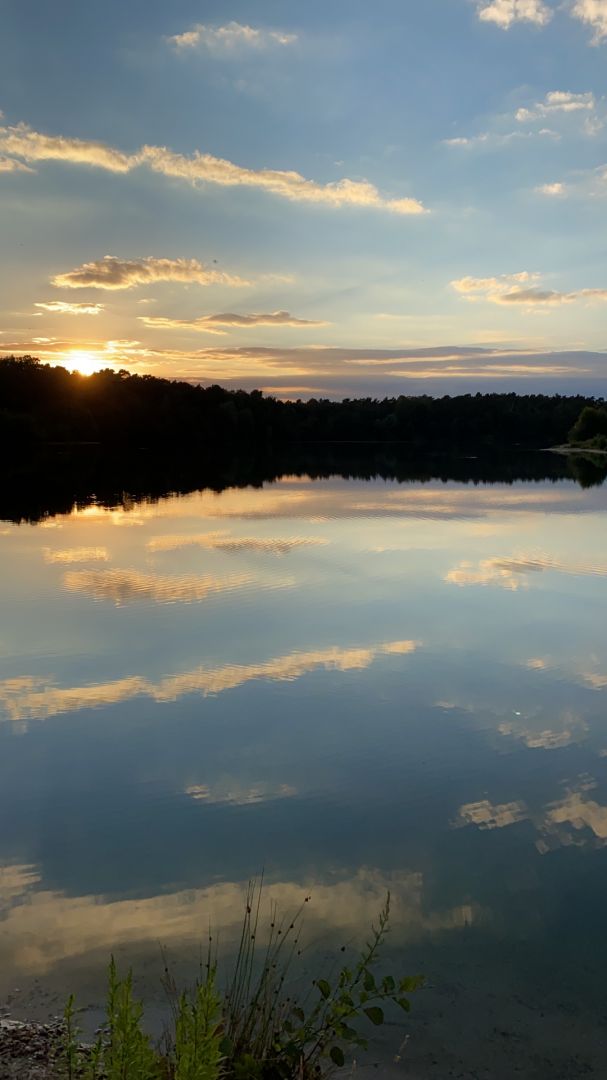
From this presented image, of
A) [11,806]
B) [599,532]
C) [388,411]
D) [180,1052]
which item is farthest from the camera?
[388,411]

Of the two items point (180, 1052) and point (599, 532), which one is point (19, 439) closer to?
point (599, 532)

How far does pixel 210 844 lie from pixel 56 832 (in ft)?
4.18

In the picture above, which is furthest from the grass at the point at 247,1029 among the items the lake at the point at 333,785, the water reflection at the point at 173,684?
the water reflection at the point at 173,684

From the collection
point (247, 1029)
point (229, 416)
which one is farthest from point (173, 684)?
point (229, 416)

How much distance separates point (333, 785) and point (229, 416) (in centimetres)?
11104

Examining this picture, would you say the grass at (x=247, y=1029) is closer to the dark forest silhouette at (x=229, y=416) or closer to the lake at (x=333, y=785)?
the lake at (x=333, y=785)

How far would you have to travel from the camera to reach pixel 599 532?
26.4 metres

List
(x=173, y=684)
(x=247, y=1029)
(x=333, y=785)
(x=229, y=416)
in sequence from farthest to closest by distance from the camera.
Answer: (x=229, y=416), (x=173, y=684), (x=333, y=785), (x=247, y=1029)

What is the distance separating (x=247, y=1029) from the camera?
3875 mm

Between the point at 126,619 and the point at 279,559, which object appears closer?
the point at 126,619

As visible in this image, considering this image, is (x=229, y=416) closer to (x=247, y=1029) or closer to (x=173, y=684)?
(x=173, y=684)

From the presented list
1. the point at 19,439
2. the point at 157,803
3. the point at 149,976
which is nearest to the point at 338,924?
the point at 149,976

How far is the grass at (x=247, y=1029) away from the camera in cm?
290

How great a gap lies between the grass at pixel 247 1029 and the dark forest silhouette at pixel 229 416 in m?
82.5
